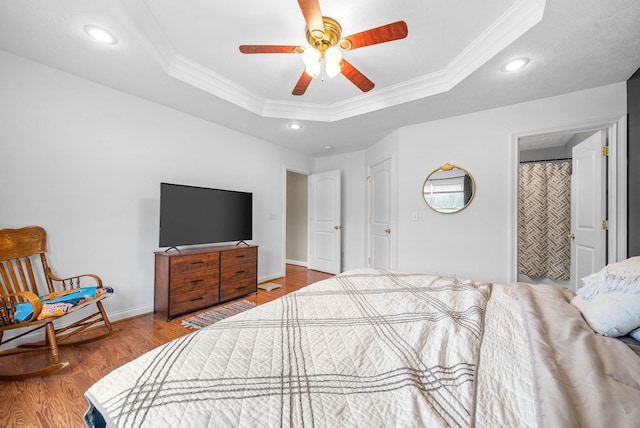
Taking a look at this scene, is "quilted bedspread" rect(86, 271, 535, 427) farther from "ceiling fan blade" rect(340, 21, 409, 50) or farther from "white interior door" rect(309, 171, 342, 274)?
"white interior door" rect(309, 171, 342, 274)

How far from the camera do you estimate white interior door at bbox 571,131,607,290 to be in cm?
240

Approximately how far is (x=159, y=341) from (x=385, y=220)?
3.15 metres

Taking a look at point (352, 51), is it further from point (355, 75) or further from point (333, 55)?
point (333, 55)

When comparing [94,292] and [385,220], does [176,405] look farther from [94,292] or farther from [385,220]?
[385,220]

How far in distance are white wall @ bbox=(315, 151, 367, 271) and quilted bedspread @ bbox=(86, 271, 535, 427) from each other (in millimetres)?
3378

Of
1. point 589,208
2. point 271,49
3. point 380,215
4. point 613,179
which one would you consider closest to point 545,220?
point 589,208

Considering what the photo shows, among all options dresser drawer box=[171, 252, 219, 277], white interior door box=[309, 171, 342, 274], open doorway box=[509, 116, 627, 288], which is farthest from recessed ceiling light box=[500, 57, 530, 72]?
dresser drawer box=[171, 252, 219, 277]

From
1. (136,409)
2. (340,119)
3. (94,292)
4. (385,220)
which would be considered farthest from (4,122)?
(385,220)

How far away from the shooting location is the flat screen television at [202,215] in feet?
8.91

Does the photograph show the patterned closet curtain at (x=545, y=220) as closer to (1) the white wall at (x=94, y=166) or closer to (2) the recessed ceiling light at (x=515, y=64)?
(2) the recessed ceiling light at (x=515, y=64)

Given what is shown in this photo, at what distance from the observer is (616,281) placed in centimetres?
110

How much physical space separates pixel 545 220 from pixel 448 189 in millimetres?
1804

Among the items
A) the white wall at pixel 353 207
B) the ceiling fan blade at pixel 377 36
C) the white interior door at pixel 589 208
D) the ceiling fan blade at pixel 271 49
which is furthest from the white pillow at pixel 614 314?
the white wall at pixel 353 207

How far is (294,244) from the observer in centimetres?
564
